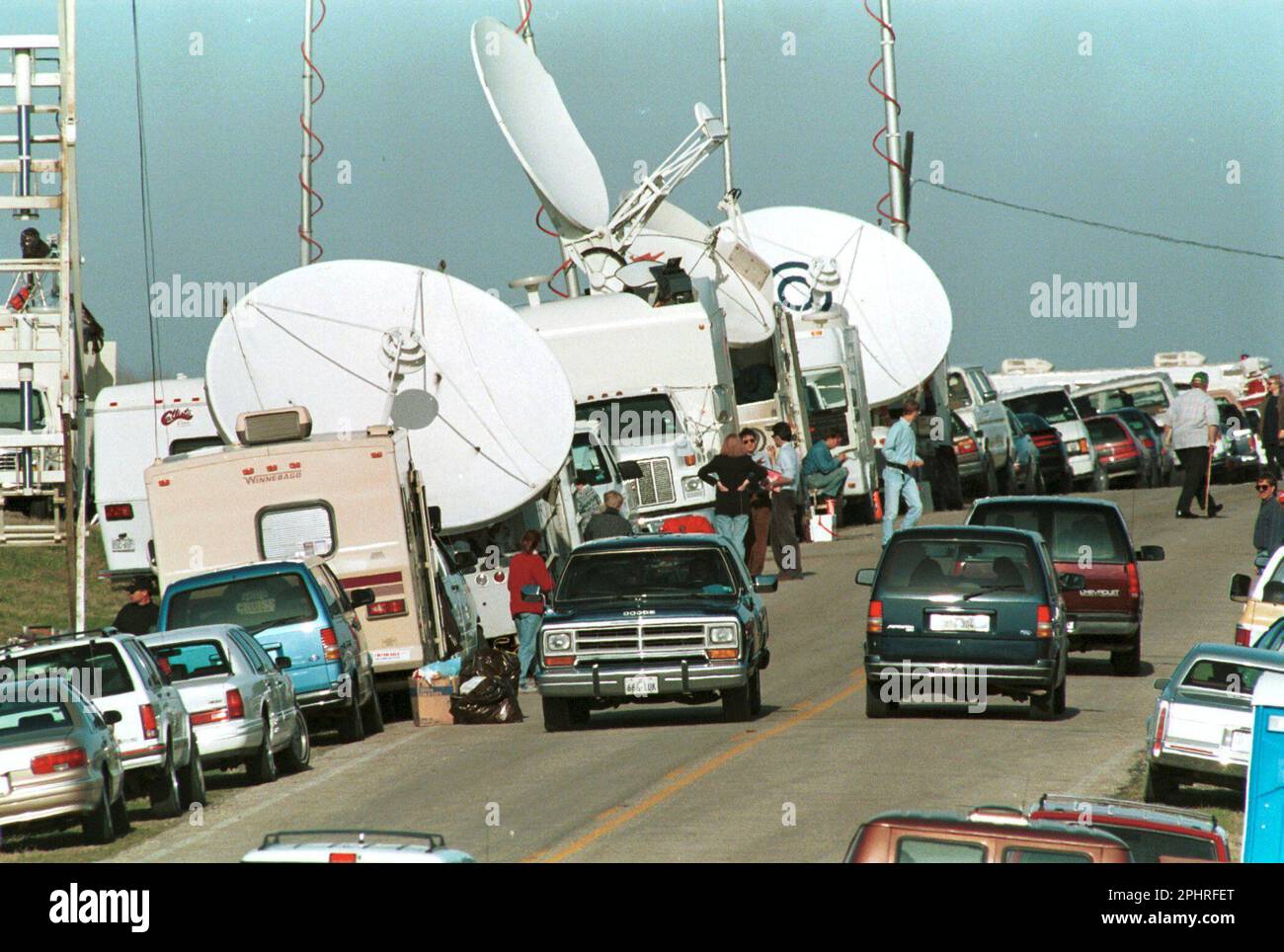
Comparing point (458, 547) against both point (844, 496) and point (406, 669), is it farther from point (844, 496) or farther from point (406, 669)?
point (844, 496)

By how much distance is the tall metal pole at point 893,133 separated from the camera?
48469 millimetres

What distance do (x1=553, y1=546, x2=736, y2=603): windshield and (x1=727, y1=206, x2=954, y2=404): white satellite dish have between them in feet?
70.6

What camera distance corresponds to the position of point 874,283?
42.5 meters

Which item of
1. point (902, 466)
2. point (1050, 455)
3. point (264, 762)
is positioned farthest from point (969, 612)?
point (1050, 455)


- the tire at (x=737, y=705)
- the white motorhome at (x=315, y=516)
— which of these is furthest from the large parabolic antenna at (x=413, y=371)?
the tire at (x=737, y=705)

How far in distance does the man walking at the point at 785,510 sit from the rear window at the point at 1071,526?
838 cm

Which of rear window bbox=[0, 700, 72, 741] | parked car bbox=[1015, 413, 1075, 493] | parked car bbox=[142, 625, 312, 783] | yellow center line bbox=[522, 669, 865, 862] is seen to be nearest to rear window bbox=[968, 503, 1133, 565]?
yellow center line bbox=[522, 669, 865, 862]

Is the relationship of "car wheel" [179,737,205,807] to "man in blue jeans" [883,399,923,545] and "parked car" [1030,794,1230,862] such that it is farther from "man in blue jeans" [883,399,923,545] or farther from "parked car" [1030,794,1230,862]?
"man in blue jeans" [883,399,923,545]

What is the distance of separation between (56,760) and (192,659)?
3796mm

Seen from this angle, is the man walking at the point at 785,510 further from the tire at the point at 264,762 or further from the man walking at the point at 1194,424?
the tire at the point at 264,762

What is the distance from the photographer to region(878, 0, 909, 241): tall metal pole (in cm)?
4847

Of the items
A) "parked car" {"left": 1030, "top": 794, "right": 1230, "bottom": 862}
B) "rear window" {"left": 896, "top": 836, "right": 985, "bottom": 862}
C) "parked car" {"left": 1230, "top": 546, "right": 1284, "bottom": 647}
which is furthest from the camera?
"parked car" {"left": 1230, "top": 546, "right": 1284, "bottom": 647}
